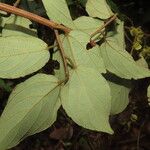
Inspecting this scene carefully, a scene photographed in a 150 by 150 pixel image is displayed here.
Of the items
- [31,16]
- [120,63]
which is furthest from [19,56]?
[120,63]

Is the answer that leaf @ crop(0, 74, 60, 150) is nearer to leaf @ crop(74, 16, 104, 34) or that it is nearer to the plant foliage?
the plant foliage

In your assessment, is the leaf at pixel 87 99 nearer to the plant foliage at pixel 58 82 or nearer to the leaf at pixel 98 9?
the plant foliage at pixel 58 82

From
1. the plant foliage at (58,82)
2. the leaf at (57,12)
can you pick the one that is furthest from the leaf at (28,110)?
the leaf at (57,12)

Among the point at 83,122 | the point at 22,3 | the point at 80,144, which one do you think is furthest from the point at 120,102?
the point at 80,144

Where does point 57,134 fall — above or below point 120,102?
below

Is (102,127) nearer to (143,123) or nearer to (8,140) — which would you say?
(8,140)

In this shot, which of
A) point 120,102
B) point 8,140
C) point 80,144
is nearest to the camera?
point 8,140

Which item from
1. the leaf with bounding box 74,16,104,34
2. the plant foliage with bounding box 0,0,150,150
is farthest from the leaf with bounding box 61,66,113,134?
the leaf with bounding box 74,16,104,34
